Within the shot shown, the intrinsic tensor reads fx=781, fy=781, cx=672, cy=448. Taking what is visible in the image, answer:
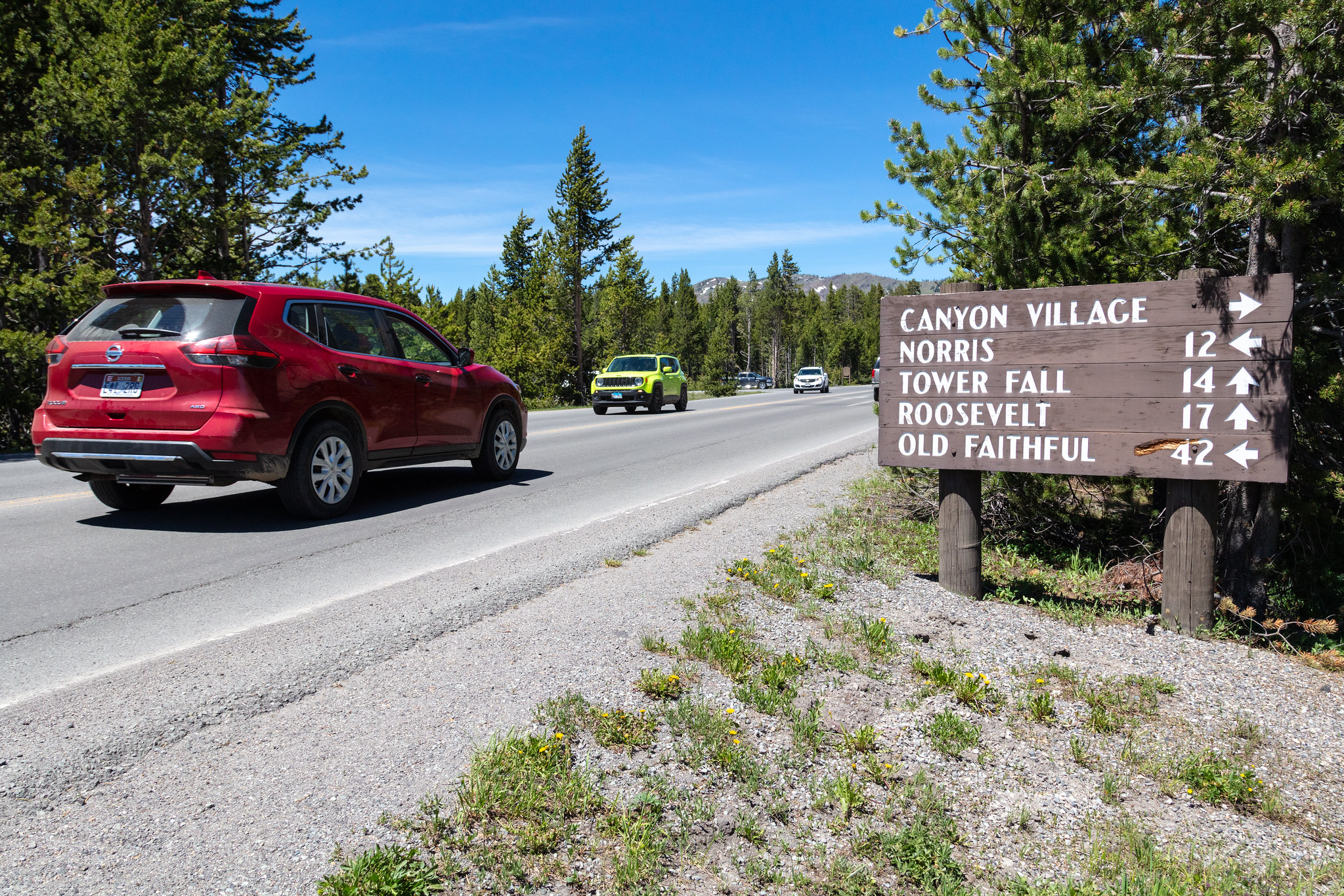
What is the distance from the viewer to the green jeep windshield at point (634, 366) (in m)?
25.8

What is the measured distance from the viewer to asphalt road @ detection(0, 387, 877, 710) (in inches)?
168

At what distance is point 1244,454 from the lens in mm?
4621

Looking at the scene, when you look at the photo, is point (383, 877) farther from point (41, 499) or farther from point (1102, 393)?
point (41, 499)

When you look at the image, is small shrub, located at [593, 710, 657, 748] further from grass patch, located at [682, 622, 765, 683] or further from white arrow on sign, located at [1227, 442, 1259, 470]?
white arrow on sign, located at [1227, 442, 1259, 470]

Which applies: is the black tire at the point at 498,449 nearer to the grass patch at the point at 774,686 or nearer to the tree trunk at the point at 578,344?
the grass patch at the point at 774,686

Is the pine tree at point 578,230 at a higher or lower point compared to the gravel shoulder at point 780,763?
higher

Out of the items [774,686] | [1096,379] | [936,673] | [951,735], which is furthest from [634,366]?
[951,735]

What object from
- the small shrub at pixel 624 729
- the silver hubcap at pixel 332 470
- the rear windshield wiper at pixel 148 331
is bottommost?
the small shrub at pixel 624 729

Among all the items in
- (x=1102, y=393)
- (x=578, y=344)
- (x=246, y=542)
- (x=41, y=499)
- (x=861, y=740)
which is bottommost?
(x=861, y=740)

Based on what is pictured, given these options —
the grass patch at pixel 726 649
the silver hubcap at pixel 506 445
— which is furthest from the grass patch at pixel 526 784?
the silver hubcap at pixel 506 445

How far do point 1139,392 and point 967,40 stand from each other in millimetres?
2917

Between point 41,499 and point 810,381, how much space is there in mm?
53709

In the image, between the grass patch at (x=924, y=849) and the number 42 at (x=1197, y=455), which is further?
the number 42 at (x=1197, y=455)

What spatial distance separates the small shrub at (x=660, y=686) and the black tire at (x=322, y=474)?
4.55 meters
